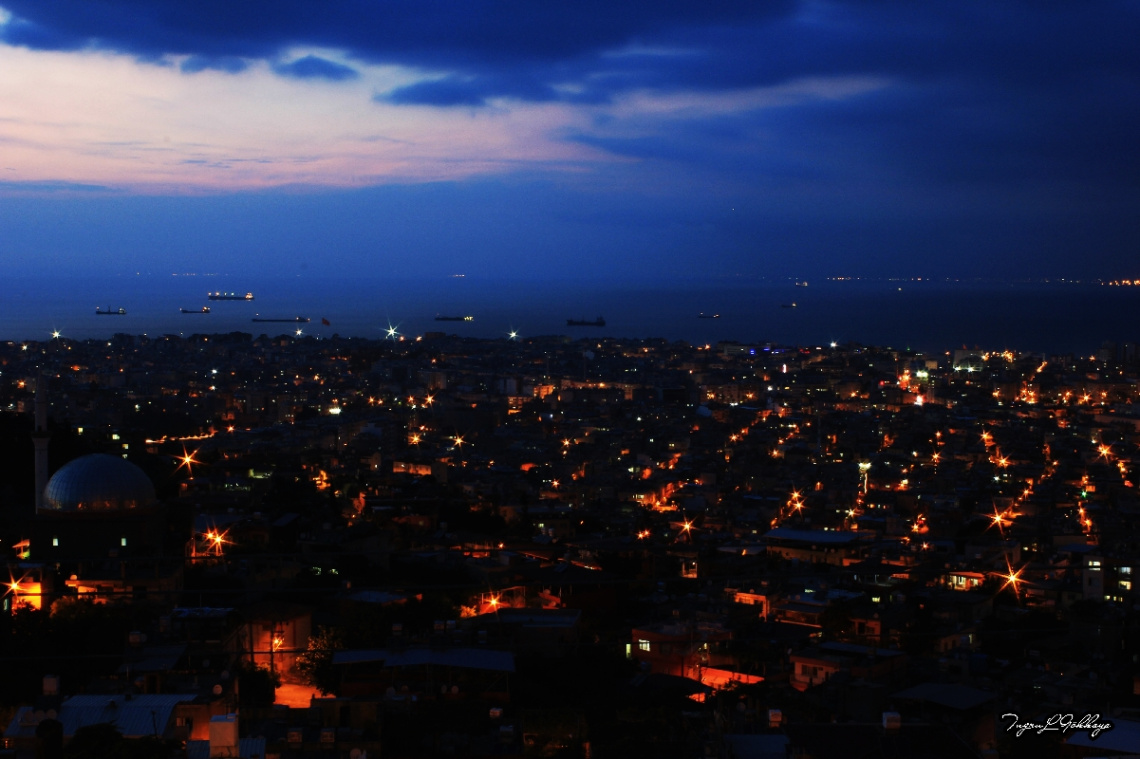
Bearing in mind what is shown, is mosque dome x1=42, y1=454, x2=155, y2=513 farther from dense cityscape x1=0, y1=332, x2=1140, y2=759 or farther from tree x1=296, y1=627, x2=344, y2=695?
tree x1=296, y1=627, x2=344, y2=695

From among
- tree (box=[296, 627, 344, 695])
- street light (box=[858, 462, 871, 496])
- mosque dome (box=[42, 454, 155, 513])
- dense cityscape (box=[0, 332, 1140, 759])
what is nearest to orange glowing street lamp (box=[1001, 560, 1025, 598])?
dense cityscape (box=[0, 332, 1140, 759])

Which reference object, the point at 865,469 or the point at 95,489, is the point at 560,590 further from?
the point at 865,469

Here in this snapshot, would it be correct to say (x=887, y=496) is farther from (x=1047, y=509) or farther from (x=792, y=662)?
(x=792, y=662)

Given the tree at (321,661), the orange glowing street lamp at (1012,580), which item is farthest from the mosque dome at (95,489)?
the orange glowing street lamp at (1012,580)

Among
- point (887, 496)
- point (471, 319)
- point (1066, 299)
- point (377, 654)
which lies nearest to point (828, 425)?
point (887, 496)

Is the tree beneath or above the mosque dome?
beneath

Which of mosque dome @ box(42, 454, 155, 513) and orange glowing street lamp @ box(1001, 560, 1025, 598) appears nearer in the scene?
mosque dome @ box(42, 454, 155, 513)
